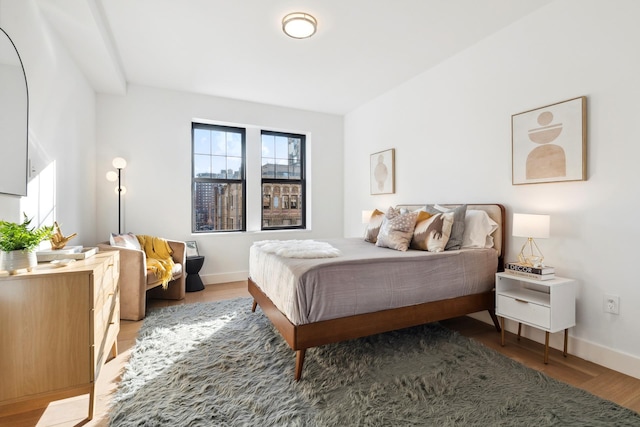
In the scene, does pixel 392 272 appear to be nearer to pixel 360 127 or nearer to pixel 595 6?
pixel 595 6

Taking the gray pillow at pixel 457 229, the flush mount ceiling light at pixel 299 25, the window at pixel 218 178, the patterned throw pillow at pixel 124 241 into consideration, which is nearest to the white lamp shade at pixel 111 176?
the patterned throw pillow at pixel 124 241

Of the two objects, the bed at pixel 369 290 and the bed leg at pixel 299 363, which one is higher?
the bed at pixel 369 290

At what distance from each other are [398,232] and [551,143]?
4.48ft

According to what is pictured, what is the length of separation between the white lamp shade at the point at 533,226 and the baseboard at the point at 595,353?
2.68 feet

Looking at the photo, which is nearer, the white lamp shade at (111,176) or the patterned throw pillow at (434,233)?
the patterned throw pillow at (434,233)

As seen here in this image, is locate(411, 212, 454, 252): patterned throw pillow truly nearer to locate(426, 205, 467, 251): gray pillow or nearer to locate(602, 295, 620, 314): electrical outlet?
locate(426, 205, 467, 251): gray pillow

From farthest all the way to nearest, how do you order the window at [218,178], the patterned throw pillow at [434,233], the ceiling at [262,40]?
the window at [218,178] < the patterned throw pillow at [434,233] < the ceiling at [262,40]

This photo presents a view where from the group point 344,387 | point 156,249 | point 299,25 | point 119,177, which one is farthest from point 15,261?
point 119,177

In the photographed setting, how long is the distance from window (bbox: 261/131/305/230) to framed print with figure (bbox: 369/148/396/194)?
51.5 inches

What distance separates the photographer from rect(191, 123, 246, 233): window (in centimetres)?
441

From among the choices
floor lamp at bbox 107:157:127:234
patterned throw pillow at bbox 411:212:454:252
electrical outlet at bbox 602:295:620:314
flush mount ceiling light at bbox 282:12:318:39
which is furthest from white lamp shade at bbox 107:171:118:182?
electrical outlet at bbox 602:295:620:314

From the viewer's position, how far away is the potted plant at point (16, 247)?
1445mm

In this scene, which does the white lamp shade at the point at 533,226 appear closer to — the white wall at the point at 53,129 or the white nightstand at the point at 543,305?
the white nightstand at the point at 543,305

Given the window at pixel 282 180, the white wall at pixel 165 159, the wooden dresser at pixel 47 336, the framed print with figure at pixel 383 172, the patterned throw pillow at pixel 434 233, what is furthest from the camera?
the window at pixel 282 180
